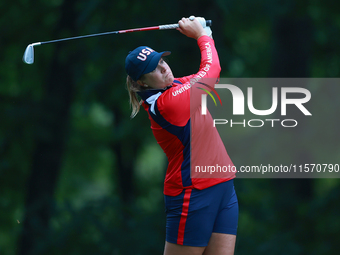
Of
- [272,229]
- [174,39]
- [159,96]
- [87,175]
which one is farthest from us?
[87,175]

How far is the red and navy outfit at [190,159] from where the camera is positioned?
202cm

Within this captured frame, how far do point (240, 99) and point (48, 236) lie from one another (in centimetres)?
275

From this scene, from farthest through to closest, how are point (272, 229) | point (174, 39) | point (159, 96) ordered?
point (272, 229) → point (174, 39) → point (159, 96)

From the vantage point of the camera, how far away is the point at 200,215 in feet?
6.82

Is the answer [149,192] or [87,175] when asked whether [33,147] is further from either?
[149,192]

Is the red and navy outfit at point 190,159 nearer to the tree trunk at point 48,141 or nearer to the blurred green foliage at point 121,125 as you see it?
the blurred green foliage at point 121,125

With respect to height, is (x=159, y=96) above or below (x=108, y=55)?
below

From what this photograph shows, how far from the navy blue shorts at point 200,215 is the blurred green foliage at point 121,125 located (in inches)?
101

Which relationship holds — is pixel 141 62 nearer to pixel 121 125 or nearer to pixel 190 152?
pixel 190 152

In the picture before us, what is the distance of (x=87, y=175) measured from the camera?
204 inches

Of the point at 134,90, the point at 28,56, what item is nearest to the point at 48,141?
the point at 28,56

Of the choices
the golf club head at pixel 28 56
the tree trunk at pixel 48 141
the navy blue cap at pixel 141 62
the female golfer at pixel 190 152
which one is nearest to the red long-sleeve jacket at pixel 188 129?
the female golfer at pixel 190 152

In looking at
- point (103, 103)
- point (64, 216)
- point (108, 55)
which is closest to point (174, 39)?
point (108, 55)

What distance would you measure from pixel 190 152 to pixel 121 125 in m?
2.78
